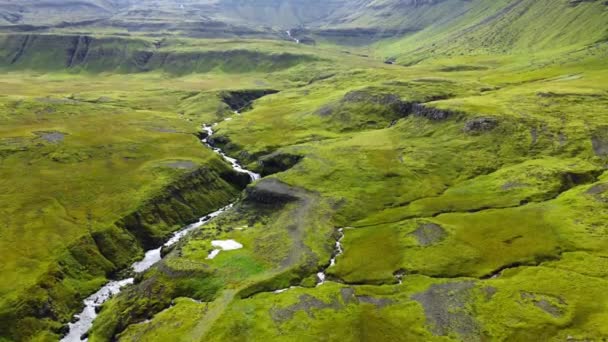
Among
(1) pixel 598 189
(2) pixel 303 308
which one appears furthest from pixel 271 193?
(1) pixel 598 189

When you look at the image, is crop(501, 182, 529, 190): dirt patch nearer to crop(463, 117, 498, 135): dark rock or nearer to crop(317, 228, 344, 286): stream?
crop(463, 117, 498, 135): dark rock

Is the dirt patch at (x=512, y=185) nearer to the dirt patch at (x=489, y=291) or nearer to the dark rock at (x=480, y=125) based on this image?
the dark rock at (x=480, y=125)

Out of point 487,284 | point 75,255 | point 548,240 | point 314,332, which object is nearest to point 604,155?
point 548,240

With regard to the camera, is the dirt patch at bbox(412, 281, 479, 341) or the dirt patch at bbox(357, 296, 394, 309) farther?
the dirt patch at bbox(357, 296, 394, 309)

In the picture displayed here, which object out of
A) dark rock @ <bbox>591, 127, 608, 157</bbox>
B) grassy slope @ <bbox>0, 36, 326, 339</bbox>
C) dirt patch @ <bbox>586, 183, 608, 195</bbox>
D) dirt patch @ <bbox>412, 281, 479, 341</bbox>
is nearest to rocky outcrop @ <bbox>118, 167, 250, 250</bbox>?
grassy slope @ <bbox>0, 36, 326, 339</bbox>

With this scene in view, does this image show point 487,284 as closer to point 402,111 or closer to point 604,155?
point 604,155

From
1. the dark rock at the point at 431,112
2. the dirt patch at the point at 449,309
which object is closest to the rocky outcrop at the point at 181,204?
the dirt patch at the point at 449,309

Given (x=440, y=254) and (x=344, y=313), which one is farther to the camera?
(x=440, y=254)
